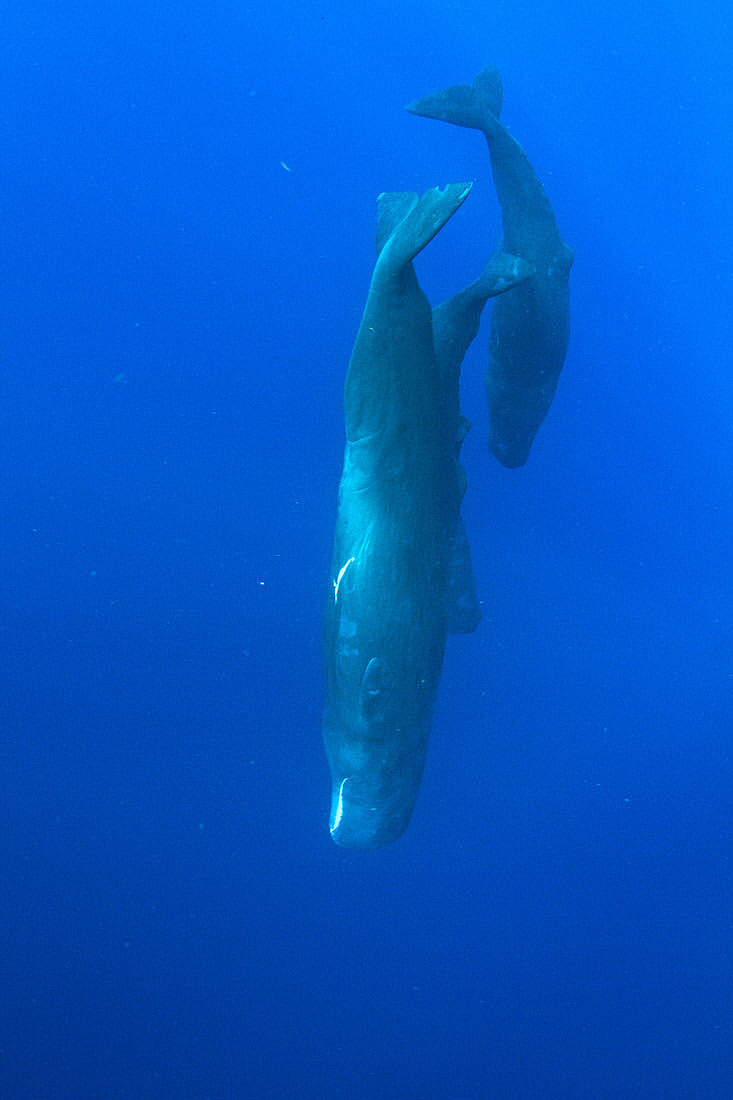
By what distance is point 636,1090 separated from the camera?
5.59 meters

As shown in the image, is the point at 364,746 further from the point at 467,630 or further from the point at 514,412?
the point at 514,412

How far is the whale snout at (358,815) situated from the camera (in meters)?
3.33

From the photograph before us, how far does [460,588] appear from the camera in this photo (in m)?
3.78

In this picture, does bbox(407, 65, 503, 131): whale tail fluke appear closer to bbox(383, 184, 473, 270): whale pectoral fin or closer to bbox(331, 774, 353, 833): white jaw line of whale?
bbox(383, 184, 473, 270): whale pectoral fin

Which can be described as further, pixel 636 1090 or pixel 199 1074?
pixel 636 1090

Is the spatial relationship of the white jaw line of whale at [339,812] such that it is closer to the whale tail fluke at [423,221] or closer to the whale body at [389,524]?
the whale body at [389,524]

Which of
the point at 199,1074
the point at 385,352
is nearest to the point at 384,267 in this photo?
the point at 385,352

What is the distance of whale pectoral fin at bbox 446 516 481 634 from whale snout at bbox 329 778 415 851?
83 cm

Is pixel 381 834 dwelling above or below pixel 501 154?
below

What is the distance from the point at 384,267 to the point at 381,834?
213 cm

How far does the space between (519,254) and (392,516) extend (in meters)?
1.74

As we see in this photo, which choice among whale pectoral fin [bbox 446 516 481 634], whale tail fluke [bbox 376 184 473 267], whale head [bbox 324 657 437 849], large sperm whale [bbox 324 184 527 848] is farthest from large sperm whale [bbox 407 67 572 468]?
whale head [bbox 324 657 437 849]

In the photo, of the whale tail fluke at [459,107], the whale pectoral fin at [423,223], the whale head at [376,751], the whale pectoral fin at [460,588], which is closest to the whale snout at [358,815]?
the whale head at [376,751]

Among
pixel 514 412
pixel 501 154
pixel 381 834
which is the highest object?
pixel 501 154
